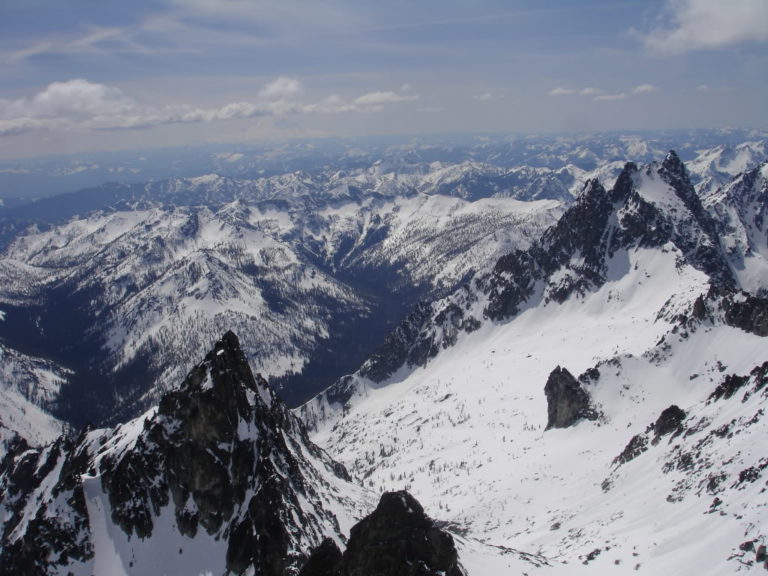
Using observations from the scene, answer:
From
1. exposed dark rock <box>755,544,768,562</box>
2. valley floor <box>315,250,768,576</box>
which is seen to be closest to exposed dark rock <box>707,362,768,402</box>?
valley floor <box>315,250,768,576</box>

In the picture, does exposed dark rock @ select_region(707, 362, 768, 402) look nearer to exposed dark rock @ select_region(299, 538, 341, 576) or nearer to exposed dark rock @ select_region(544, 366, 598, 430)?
exposed dark rock @ select_region(544, 366, 598, 430)

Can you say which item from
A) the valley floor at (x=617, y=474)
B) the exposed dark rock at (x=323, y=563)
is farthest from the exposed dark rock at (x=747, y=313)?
the exposed dark rock at (x=323, y=563)

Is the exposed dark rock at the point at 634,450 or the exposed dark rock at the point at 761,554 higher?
the exposed dark rock at the point at 761,554

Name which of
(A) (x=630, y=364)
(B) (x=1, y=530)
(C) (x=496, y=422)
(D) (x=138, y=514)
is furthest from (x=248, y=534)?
(C) (x=496, y=422)

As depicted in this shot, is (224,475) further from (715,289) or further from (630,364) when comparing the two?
(715,289)

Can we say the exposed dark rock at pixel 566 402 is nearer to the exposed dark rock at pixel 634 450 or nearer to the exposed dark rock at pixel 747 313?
the exposed dark rock at pixel 634 450

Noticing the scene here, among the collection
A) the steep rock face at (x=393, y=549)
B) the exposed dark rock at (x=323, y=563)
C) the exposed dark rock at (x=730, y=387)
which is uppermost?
the steep rock face at (x=393, y=549)

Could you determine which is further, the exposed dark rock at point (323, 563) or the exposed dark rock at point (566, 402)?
the exposed dark rock at point (566, 402)
